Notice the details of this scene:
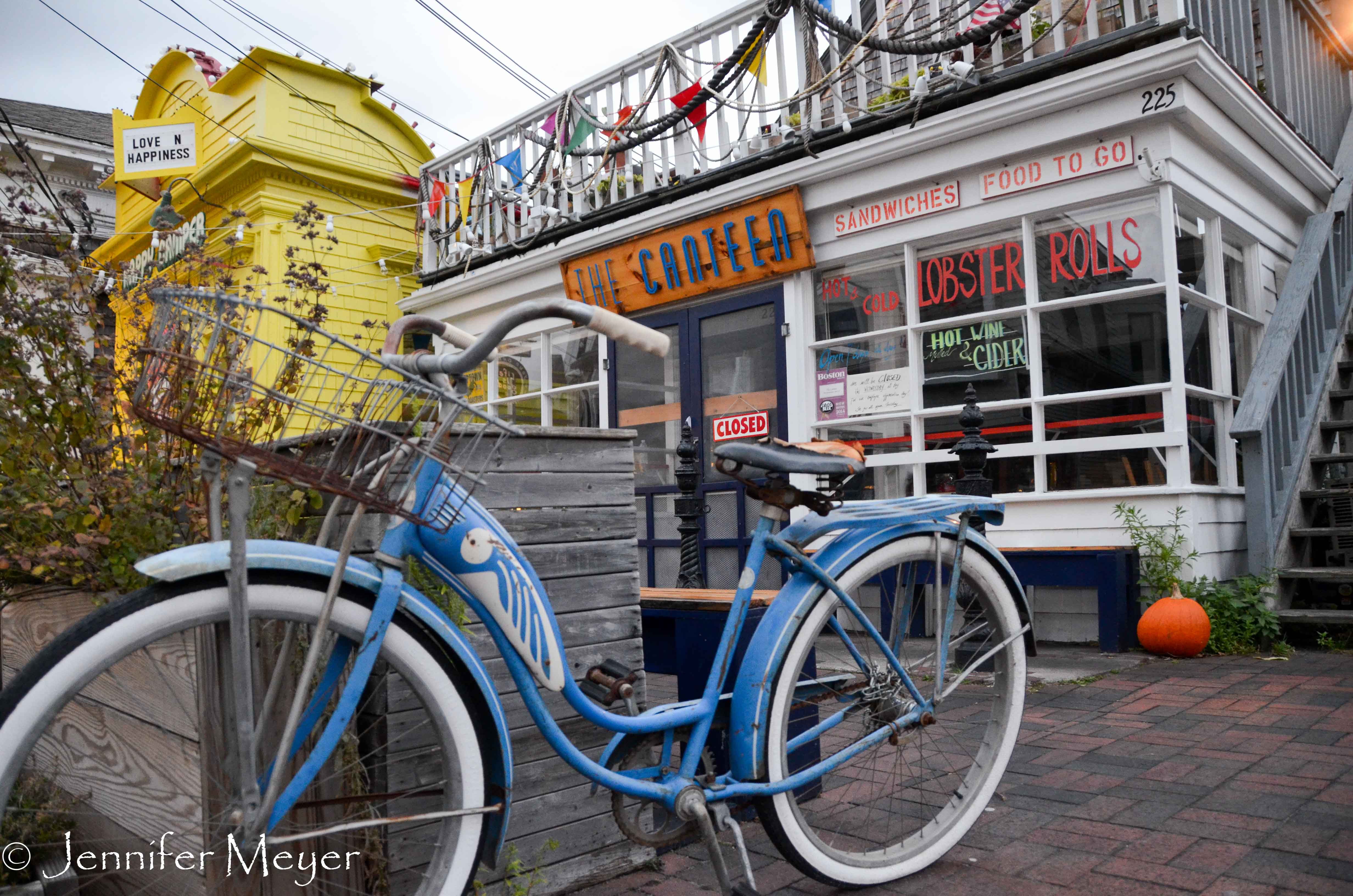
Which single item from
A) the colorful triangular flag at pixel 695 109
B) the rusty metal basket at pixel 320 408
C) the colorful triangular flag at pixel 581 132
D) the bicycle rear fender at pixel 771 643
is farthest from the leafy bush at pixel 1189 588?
the colorful triangular flag at pixel 581 132

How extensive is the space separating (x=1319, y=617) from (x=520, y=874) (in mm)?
5145

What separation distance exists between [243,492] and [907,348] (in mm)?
5688

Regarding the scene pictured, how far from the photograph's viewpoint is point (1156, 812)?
2836 millimetres

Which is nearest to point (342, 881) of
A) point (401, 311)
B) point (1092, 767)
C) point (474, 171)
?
point (1092, 767)

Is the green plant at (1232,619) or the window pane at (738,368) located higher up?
the window pane at (738,368)

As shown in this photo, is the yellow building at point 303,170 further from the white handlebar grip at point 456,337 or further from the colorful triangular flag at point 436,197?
the white handlebar grip at point 456,337

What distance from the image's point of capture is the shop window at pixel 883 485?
262 inches

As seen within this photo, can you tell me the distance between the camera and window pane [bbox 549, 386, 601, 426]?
9.09 meters

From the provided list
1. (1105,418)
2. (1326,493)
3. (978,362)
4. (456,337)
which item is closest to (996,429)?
(978,362)

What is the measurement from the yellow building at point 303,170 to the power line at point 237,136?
0.06 feet

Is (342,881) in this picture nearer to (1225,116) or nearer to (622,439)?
(622,439)

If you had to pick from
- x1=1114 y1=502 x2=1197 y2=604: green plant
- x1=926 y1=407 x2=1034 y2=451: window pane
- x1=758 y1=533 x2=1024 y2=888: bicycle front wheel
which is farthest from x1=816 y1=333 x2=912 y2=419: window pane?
x1=758 y1=533 x2=1024 y2=888: bicycle front wheel

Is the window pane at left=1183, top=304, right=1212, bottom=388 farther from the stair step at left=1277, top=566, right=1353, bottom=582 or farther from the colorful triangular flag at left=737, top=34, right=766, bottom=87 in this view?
the colorful triangular flag at left=737, top=34, right=766, bottom=87

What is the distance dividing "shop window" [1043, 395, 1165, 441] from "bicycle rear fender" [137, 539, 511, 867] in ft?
16.2
